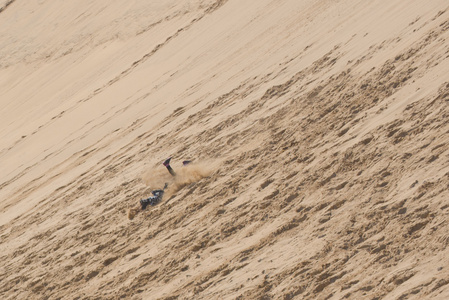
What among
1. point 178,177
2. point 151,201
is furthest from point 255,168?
point 151,201

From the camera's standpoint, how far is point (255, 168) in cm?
765

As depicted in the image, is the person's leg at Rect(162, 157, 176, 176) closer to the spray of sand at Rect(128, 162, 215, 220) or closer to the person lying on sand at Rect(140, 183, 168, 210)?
the spray of sand at Rect(128, 162, 215, 220)

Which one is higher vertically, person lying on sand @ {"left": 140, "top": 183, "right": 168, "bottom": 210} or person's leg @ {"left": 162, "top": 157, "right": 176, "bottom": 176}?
person's leg @ {"left": 162, "top": 157, "right": 176, "bottom": 176}

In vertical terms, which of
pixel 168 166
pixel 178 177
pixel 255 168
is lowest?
pixel 255 168

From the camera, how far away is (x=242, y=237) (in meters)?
6.55

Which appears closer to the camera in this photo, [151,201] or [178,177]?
[151,201]

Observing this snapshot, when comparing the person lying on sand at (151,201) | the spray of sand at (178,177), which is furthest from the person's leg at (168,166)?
the person lying on sand at (151,201)

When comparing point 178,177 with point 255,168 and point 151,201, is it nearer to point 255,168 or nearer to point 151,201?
point 151,201

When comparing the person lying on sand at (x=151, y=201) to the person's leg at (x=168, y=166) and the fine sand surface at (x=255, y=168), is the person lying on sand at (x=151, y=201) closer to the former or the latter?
the fine sand surface at (x=255, y=168)

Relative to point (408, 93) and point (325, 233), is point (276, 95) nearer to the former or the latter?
point (408, 93)

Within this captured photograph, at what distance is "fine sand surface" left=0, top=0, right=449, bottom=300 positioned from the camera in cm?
567

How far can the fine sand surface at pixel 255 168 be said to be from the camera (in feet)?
18.6

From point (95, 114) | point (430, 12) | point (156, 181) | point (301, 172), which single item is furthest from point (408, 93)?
point (95, 114)

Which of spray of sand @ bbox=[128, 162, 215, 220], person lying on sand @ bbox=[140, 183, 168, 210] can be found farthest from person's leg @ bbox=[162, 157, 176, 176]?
person lying on sand @ bbox=[140, 183, 168, 210]
